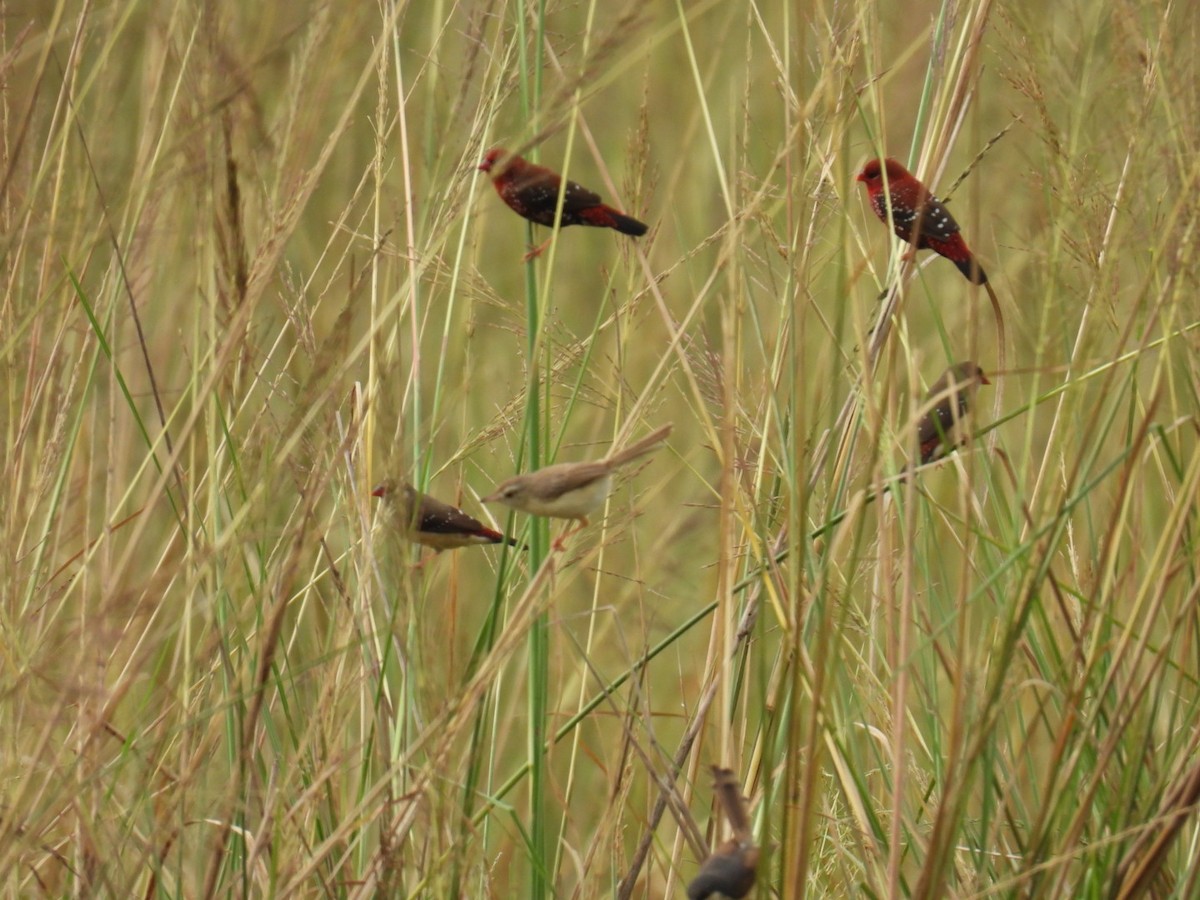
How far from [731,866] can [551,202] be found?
1.14 metres

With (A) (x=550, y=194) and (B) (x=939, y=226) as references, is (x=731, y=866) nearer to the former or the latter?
(A) (x=550, y=194)

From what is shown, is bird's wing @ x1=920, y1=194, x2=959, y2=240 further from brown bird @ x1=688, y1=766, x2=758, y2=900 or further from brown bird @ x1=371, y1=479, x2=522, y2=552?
brown bird @ x1=688, y1=766, x2=758, y2=900

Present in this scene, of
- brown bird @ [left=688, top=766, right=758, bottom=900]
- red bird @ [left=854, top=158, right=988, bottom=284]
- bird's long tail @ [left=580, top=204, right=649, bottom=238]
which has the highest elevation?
red bird @ [left=854, top=158, right=988, bottom=284]

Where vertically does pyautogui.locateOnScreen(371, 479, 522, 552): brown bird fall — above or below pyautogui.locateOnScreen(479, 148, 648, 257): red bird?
below

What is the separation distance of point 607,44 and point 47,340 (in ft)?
4.28

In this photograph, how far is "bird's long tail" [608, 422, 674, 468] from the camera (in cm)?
167

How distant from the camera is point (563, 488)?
1.86 m

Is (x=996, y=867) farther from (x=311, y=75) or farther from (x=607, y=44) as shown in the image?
(x=311, y=75)

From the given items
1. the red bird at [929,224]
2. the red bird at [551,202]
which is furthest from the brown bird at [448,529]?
the red bird at [929,224]

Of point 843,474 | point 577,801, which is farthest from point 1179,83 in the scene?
point 577,801

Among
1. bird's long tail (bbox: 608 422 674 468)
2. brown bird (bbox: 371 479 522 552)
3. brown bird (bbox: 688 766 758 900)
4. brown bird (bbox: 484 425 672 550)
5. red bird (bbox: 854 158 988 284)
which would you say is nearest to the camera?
brown bird (bbox: 688 766 758 900)

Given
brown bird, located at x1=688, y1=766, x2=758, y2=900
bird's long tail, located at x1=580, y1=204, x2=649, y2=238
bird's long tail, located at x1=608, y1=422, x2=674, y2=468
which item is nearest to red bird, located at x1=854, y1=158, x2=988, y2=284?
bird's long tail, located at x1=580, y1=204, x2=649, y2=238

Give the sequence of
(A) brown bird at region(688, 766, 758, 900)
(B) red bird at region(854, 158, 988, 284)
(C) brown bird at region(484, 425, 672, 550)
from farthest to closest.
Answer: (B) red bird at region(854, 158, 988, 284), (C) brown bird at region(484, 425, 672, 550), (A) brown bird at region(688, 766, 758, 900)

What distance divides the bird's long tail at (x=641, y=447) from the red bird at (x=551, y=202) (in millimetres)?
393
